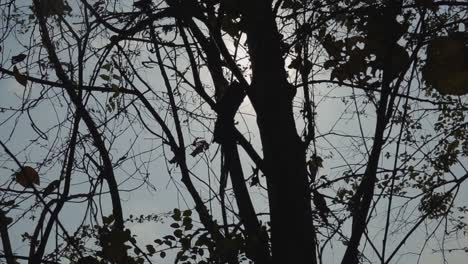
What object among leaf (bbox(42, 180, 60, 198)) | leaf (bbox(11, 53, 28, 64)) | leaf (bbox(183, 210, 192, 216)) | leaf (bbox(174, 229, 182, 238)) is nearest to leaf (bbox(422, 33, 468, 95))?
leaf (bbox(183, 210, 192, 216))

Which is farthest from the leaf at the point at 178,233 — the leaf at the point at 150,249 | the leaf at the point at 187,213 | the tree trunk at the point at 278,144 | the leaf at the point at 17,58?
the leaf at the point at 17,58

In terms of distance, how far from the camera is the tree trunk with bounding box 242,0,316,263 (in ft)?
7.16

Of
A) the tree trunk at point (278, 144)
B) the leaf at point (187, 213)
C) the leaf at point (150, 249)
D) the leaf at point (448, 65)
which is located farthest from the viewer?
the leaf at point (150, 249)

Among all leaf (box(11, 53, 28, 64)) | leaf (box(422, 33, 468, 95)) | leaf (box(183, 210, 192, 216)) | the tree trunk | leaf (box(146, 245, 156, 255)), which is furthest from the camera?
leaf (box(11, 53, 28, 64))

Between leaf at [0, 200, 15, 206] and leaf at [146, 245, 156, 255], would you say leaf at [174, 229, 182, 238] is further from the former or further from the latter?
leaf at [0, 200, 15, 206]

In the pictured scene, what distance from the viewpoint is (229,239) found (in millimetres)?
2506

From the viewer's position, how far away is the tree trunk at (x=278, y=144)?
2182mm

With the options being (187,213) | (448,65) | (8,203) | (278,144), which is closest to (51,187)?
(8,203)

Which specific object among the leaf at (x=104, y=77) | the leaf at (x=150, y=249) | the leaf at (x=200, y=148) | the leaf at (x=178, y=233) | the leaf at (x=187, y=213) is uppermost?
the leaf at (x=104, y=77)

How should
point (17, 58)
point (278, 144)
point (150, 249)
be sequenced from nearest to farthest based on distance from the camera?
1. point (278, 144)
2. point (150, 249)
3. point (17, 58)

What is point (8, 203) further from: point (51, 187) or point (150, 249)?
point (150, 249)

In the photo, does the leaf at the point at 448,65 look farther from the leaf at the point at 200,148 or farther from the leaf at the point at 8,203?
the leaf at the point at 8,203

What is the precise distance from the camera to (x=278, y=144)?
2.35 m

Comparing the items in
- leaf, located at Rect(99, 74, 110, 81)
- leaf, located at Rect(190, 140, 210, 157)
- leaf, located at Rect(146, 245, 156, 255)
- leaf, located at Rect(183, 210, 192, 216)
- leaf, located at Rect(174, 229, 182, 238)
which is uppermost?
leaf, located at Rect(99, 74, 110, 81)
